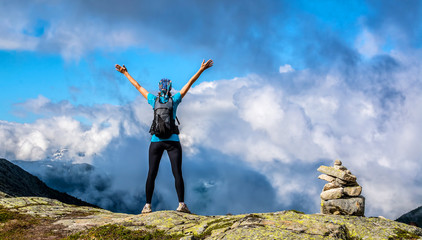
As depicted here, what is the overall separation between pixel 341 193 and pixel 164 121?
7818 millimetres

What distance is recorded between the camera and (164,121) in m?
14.9

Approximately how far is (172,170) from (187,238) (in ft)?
15.5

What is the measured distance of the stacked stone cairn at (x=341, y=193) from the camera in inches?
527

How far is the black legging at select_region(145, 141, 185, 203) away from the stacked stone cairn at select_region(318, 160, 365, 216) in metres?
6.03

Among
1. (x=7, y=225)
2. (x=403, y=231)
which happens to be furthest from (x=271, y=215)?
(x=7, y=225)

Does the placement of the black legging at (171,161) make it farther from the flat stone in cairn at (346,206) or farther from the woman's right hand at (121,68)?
the flat stone in cairn at (346,206)

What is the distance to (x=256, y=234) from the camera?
404 inches

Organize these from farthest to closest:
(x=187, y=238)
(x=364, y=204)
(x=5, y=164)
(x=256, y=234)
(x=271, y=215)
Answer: (x=5, y=164) → (x=364, y=204) → (x=271, y=215) → (x=187, y=238) → (x=256, y=234)

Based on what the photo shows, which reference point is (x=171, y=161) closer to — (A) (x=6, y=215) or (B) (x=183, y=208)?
(B) (x=183, y=208)

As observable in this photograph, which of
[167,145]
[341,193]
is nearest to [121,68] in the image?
[167,145]

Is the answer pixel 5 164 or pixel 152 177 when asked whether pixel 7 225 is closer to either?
pixel 152 177

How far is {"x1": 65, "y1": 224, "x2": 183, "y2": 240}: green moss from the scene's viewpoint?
12.0m

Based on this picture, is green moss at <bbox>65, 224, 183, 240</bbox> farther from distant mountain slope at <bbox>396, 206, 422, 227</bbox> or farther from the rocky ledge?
distant mountain slope at <bbox>396, 206, 422, 227</bbox>

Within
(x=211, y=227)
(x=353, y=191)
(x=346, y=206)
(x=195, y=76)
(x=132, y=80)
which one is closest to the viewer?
(x=211, y=227)
